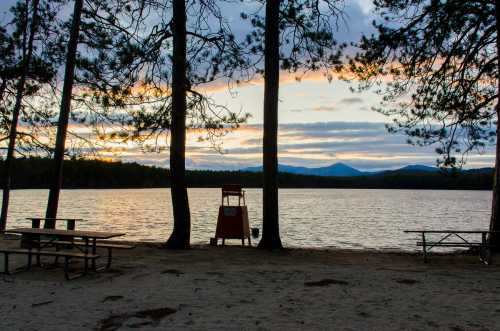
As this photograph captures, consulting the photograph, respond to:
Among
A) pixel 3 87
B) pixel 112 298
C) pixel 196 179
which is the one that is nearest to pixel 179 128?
pixel 112 298

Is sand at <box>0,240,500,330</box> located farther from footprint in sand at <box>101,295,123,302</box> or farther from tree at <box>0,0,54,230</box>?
tree at <box>0,0,54,230</box>

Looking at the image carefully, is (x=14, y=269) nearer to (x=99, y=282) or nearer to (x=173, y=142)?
(x=99, y=282)

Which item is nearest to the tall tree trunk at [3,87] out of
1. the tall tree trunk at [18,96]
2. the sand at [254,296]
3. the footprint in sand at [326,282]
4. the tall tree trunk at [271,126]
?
the tall tree trunk at [18,96]

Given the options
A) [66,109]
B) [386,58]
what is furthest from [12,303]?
[386,58]

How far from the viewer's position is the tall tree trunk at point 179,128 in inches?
480

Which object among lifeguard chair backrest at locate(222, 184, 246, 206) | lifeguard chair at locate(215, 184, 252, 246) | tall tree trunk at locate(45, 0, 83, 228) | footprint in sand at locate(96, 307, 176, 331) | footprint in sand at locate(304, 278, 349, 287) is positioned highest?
tall tree trunk at locate(45, 0, 83, 228)

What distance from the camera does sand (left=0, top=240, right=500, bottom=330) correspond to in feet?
18.0

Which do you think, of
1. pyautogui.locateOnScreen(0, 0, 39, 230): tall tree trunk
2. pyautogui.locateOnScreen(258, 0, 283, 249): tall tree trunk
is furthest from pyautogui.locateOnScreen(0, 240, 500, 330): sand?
pyautogui.locateOnScreen(0, 0, 39, 230): tall tree trunk

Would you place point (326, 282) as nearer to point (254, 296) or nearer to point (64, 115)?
point (254, 296)

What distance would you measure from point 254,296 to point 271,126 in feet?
20.4

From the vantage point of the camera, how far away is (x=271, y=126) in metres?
12.2

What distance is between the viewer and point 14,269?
8766 millimetres

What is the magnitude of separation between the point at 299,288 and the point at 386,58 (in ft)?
24.8

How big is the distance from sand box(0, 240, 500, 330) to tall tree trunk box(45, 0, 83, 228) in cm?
328
